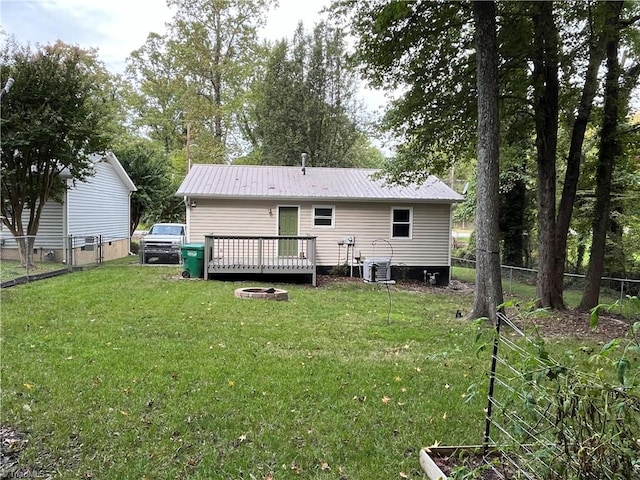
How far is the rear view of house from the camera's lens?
1347cm

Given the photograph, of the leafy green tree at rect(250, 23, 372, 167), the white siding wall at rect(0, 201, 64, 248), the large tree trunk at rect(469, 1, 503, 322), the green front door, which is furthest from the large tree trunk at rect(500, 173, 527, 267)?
the white siding wall at rect(0, 201, 64, 248)

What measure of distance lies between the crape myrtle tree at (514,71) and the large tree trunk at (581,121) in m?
0.02

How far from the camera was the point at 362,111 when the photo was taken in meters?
26.9

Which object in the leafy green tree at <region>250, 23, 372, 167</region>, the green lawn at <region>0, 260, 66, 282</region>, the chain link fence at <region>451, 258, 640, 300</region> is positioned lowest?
the chain link fence at <region>451, 258, 640, 300</region>

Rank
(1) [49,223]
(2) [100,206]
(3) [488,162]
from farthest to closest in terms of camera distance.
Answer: (2) [100,206] < (1) [49,223] < (3) [488,162]

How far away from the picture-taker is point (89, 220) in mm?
16500

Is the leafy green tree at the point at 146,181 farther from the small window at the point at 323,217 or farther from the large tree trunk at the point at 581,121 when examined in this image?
the large tree trunk at the point at 581,121

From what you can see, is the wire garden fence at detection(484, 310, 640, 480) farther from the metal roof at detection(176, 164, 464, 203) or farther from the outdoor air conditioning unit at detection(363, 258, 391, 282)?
the outdoor air conditioning unit at detection(363, 258, 391, 282)

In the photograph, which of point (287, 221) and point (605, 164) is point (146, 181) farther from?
point (605, 164)

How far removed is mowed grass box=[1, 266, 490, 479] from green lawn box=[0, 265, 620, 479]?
1 centimetres

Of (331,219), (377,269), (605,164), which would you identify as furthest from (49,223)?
Result: (605,164)

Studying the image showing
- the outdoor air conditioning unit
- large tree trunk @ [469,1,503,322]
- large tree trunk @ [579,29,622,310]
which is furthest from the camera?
the outdoor air conditioning unit

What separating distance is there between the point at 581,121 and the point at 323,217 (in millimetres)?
7658

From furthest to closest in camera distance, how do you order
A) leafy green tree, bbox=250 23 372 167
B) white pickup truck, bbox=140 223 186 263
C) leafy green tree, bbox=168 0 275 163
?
leafy green tree, bbox=250 23 372 167, leafy green tree, bbox=168 0 275 163, white pickup truck, bbox=140 223 186 263
